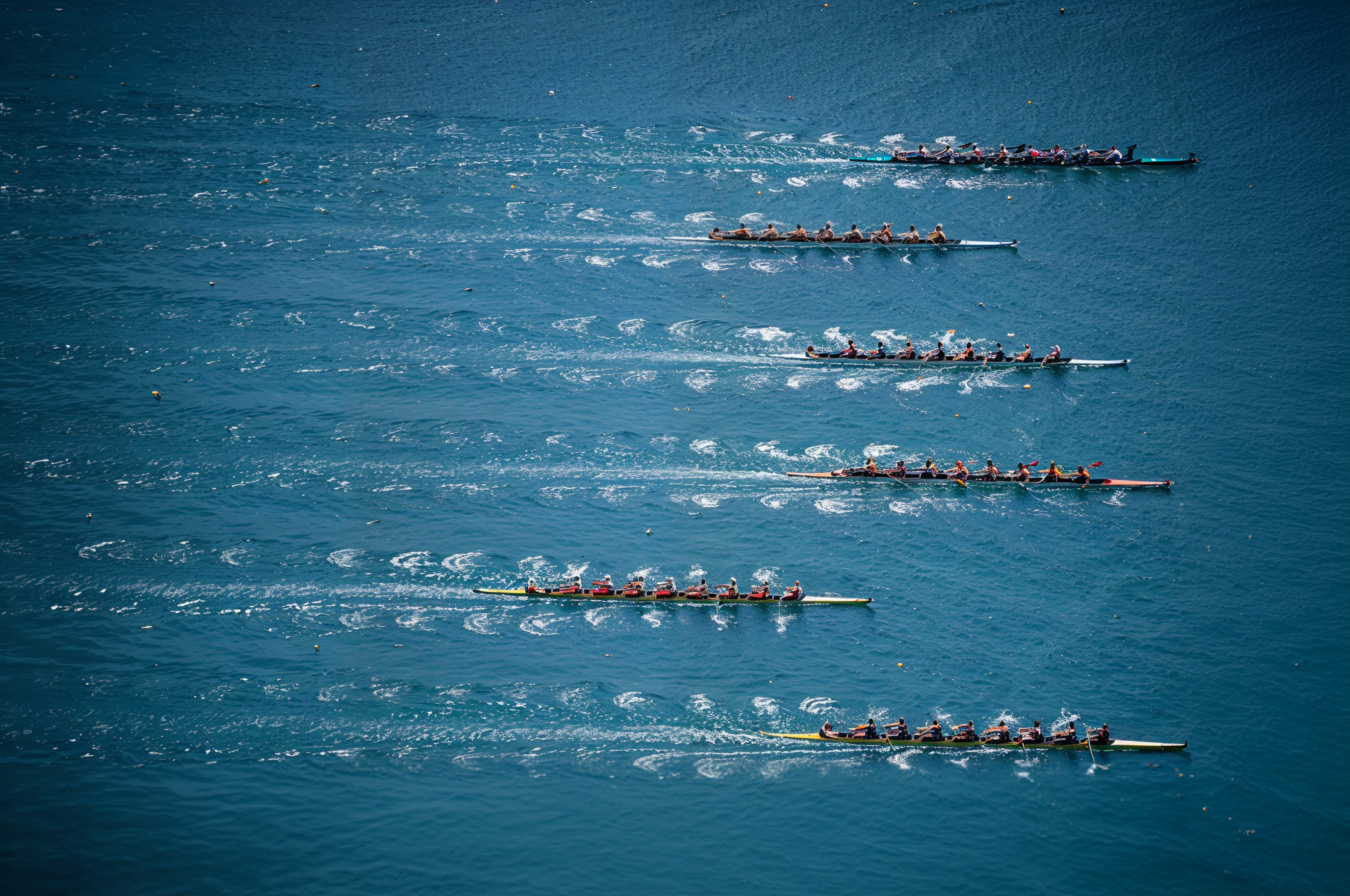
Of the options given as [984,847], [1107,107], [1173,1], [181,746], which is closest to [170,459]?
[181,746]

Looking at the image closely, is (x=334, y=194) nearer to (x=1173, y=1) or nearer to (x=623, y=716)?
(x=623, y=716)

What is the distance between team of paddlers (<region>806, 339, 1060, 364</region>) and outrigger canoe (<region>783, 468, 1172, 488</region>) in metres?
10.3

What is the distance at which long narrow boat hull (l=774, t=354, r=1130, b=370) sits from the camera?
76.8m

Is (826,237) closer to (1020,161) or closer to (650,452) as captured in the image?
(1020,161)

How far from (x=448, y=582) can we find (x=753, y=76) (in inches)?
2367

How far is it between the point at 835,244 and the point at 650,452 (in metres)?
25.6

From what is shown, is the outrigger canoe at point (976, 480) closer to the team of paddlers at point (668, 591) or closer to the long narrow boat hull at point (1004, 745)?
the team of paddlers at point (668, 591)

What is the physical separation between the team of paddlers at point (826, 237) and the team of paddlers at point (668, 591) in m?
32.3

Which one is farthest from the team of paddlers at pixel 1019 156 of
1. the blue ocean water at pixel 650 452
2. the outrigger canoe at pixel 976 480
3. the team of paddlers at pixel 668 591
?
the team of paddlers at pixel 668 591

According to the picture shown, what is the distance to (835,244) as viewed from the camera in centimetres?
8762

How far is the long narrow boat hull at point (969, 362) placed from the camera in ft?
252

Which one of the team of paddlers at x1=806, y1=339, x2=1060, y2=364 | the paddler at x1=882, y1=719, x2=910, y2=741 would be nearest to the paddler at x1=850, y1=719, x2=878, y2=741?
the paddler at x1=882, y1=719, x2=910, y2=741

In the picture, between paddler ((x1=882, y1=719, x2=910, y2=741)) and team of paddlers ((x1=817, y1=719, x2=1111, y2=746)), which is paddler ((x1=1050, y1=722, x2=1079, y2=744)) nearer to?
team of paddlers ((x1=817, y1=719, x2=1111, y2=746))

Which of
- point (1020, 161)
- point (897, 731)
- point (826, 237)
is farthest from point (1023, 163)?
point (897, 731)
